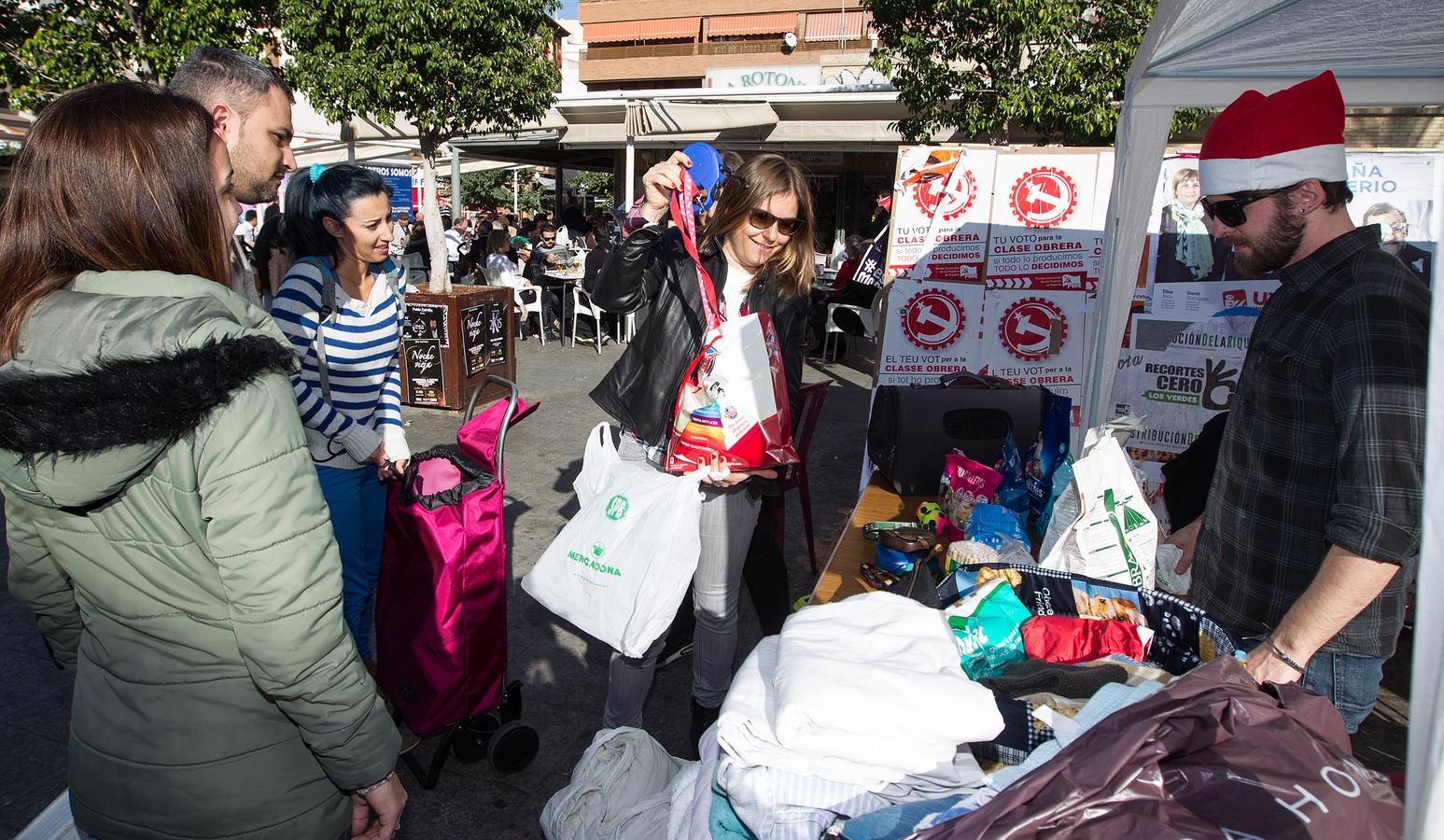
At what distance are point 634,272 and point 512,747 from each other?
5.43 ft

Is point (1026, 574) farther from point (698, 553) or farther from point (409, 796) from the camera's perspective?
point (409, 796)

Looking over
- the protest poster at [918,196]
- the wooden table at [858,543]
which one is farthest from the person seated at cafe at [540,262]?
the wooden table at [858,543]

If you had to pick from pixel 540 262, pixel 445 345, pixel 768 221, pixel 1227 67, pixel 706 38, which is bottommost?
pixel 445 345

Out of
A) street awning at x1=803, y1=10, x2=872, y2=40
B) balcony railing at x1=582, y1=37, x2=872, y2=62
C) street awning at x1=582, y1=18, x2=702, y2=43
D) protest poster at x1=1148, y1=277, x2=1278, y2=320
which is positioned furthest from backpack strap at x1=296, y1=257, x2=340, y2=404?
street awning at x1=582, y1=18, x2=702, y2=43

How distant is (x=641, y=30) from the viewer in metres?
36.9

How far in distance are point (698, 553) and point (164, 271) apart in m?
1.46

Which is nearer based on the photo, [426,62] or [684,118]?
[426,62]

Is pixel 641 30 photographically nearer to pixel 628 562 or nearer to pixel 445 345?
pixel 445 345

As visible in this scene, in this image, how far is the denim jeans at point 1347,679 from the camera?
1.77 meters

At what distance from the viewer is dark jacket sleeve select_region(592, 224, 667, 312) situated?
241 centimetres

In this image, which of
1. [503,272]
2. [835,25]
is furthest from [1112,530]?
[835,25]

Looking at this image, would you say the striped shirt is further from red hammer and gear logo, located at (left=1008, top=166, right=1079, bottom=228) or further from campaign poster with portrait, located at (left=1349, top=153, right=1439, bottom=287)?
campaign poster with portrait, located at (left=1349, top=153, right=1439, bottom=287)

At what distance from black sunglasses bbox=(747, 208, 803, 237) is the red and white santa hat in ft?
3.64

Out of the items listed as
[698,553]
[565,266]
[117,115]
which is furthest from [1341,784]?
[565,266]
